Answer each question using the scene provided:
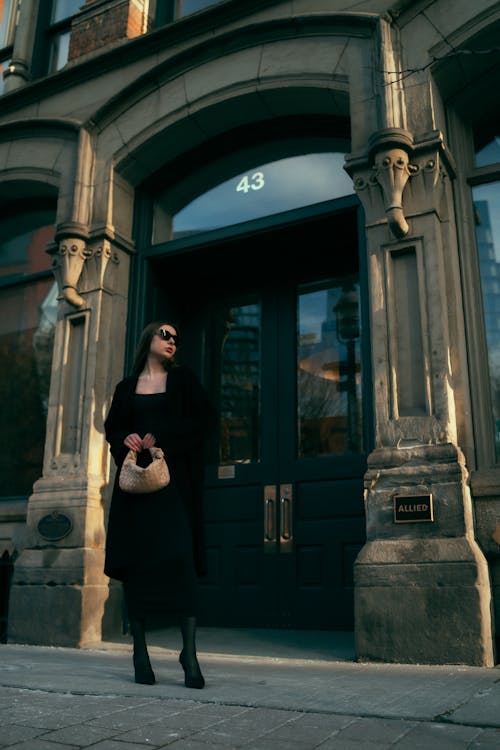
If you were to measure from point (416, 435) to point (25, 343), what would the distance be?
18.2ft

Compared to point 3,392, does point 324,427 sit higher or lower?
lower

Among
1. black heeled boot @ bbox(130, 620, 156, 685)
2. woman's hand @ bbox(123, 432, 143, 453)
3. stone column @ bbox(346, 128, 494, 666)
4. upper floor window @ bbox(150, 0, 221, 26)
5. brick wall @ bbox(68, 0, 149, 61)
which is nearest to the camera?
black heeled boot @ bbox(130, 620, 156, 685)

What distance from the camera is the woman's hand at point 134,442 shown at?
13.7 ft

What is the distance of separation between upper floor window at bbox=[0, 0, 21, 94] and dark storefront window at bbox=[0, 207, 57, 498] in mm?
2545

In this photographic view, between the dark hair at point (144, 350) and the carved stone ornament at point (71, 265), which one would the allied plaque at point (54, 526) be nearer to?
the carved stone ornament at point (71, 265)

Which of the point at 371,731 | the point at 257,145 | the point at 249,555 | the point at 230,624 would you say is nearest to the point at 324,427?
the point at 249,555

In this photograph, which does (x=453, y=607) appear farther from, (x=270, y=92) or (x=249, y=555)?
(x=270, y=92)

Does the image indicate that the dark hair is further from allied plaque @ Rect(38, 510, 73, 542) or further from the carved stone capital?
the carved stone capital

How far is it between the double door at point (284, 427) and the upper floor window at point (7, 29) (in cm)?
491

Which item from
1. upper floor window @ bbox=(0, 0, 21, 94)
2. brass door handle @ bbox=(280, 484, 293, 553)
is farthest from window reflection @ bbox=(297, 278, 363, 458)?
upper floor window @ bbox=(0, 0, 21, 94)

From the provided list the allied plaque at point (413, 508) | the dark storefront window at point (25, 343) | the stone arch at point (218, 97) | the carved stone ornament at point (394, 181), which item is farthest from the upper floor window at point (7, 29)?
the allied plaque at point (413, 508)

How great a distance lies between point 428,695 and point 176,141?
6580 millimetres

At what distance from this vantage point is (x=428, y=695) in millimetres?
3566

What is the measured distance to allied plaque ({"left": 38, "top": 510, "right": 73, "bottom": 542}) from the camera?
23.1 feet
